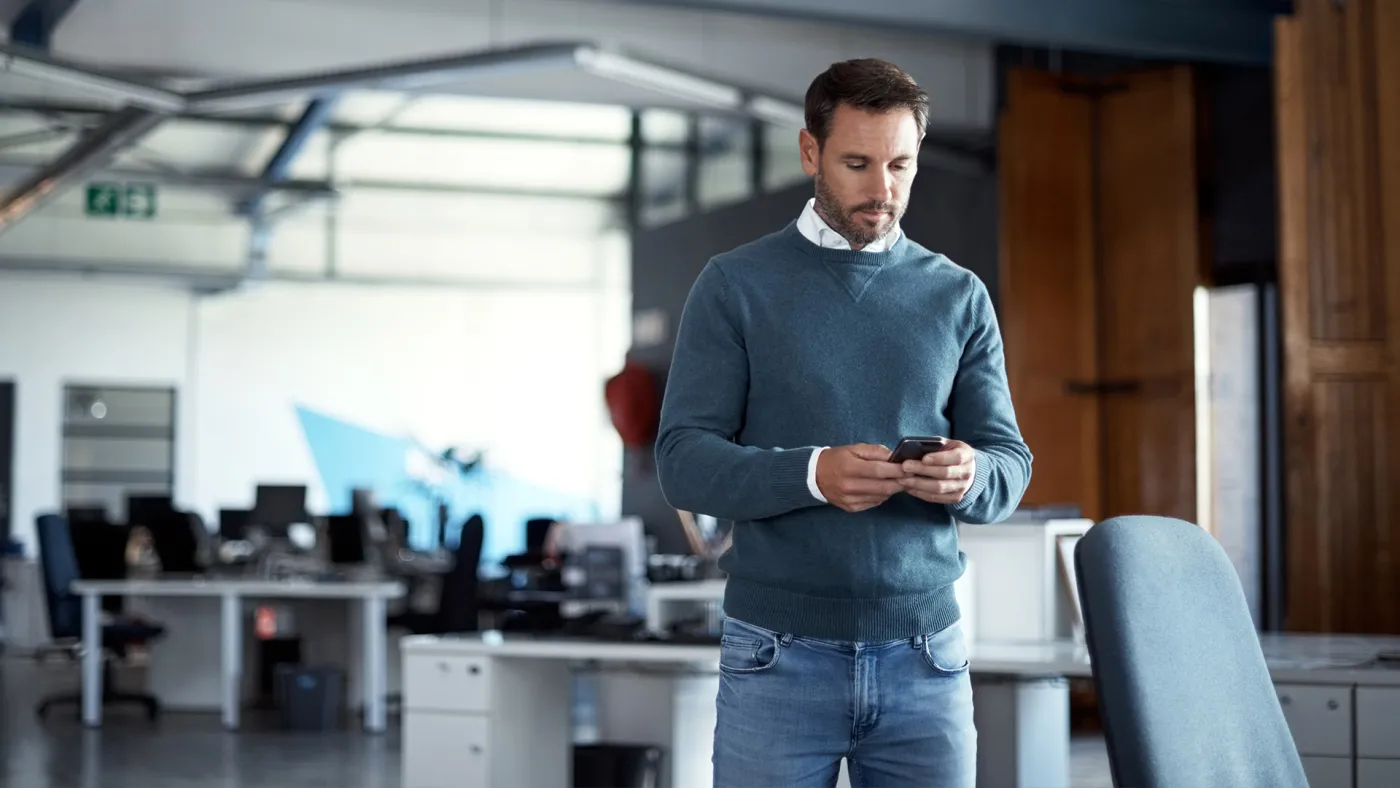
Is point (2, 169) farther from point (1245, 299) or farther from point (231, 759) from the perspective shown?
point (1245, 299)

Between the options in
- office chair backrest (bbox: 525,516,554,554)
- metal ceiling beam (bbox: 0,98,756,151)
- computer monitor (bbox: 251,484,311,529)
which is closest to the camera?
computer monitor (bbox: 251,484,311,529)

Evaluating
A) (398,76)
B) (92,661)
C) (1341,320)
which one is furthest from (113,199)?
(1341,320)

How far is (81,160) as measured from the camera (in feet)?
32.7

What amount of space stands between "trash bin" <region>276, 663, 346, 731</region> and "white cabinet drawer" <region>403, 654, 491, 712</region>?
4081mm

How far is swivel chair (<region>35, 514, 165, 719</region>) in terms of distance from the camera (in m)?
9.31

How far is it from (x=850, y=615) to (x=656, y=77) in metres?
6.31

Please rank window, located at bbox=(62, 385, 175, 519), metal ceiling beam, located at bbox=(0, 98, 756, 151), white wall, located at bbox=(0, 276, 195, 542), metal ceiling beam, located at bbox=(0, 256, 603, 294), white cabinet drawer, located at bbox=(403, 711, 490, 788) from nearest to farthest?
white cabinet drawer, located at bbox=(403, 711, 490, 788) < metal ceiling beam, located at bbox=(0, 98, 756, 151) < metal ceiling beam, located at bbox=(0, 256, 603, 294) < white wall, located at bbox=(0, 276, 195, 542) < window, located at bbox=(62, 385, 175, 519)

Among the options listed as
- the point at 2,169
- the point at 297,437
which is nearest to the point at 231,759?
the point at 2,169

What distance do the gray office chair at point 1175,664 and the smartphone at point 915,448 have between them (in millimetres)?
191

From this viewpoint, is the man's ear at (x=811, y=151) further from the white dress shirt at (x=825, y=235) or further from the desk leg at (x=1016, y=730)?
the desk leg at (x=1016, y=730)

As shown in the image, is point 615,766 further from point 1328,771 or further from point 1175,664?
point 1175,664

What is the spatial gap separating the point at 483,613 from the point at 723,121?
427cm

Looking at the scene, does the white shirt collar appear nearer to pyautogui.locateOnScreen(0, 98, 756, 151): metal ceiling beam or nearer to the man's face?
the man's face

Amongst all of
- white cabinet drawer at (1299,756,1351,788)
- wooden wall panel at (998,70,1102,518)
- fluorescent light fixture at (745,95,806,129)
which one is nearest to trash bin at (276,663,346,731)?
fluorescent light fixture at (745,95,806,129)
